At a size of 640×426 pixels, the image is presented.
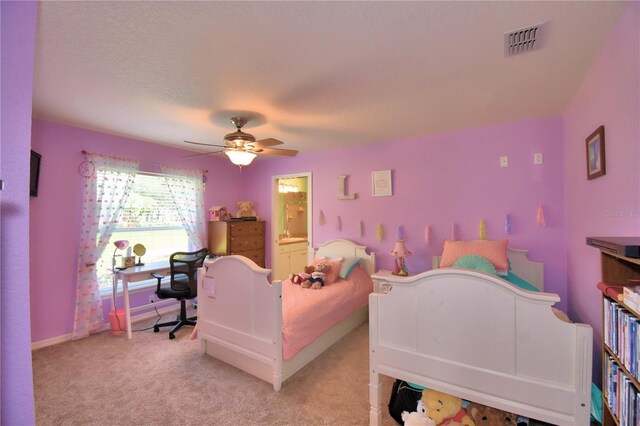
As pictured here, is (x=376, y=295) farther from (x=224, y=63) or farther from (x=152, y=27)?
(x=152, y=27)

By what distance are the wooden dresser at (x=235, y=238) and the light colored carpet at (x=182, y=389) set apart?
1.62 meters

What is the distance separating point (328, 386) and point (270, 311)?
78 cm

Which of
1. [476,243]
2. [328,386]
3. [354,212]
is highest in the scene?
[354,212]

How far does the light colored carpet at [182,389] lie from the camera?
1.93m

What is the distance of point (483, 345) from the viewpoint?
59.7 inches

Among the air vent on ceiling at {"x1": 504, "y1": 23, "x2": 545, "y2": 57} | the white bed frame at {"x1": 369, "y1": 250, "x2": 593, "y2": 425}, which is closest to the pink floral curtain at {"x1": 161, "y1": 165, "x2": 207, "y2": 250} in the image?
the white bed frame at {"x1": 369, "y1": 250, "x2": 593, "y2": 425}

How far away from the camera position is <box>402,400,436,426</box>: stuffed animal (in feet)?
5.21

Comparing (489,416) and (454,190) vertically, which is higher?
(454,190)

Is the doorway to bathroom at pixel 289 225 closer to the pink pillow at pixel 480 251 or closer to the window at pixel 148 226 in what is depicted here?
the window at pixel 148 226

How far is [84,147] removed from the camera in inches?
131

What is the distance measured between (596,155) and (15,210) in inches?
118

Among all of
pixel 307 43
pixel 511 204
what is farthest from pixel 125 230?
pixel 511 204

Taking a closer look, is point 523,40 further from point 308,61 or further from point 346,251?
point 346,251

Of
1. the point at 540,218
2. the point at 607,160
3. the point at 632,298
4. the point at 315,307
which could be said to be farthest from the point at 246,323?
the point at 540,218
